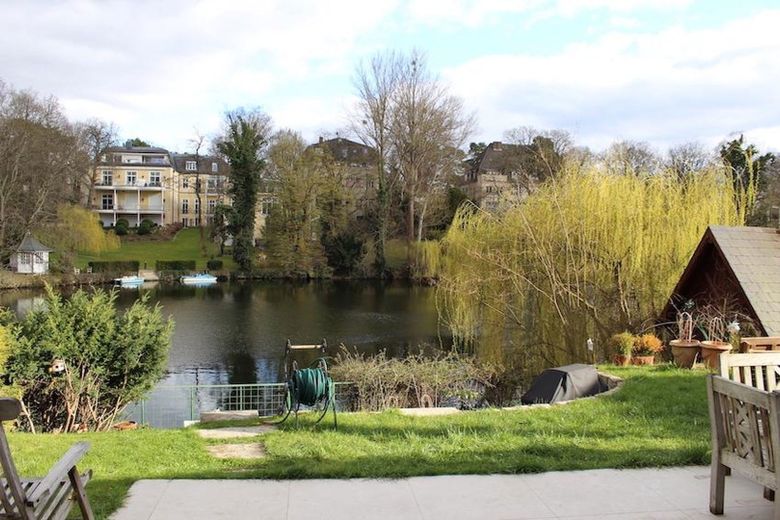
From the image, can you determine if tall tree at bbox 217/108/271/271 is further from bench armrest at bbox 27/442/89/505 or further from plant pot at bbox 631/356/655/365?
bench armrest at bbox 27/442/89/505

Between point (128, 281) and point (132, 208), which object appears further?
point (132, 208)

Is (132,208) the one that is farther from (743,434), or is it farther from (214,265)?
(743,434)

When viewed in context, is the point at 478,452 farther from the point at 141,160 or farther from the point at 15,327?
the point at 141,160

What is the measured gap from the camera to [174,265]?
48.6 meters

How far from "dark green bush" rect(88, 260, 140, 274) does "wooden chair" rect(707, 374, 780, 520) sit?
46.5 meters

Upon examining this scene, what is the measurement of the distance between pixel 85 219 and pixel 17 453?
4373 centimetres

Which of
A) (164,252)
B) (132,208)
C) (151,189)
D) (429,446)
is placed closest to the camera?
(429,446)

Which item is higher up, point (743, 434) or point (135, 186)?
point (135, 186)

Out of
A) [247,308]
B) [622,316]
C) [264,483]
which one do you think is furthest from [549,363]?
[247,308]

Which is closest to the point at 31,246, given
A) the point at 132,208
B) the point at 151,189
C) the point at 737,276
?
the point at 151,189

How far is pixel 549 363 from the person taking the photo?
14.6 metres

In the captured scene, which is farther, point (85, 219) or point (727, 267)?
point (85, 219)

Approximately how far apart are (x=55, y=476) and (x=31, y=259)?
43.2m

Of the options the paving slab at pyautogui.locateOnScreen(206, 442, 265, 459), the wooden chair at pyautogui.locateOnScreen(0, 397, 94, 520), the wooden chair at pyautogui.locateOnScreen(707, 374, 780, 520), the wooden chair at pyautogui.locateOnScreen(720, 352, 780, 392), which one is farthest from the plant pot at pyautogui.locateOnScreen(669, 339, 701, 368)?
the wooden chair at pyautogui.locateOnScreen(0, 397, 94, 520)
